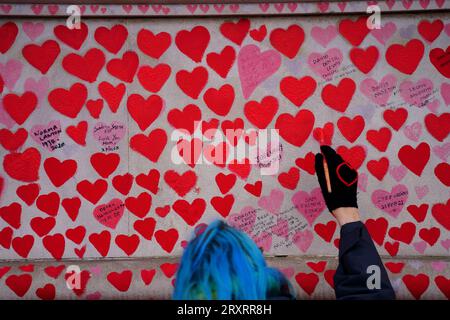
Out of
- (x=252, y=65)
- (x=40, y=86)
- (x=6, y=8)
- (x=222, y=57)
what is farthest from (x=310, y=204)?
(x=6, y=8)

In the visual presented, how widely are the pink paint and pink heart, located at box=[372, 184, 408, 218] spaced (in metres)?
0.46

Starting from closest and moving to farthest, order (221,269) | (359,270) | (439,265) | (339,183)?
(221,269) → (359,270) → (339,183) → (439,265)

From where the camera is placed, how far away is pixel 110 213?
2.13 m

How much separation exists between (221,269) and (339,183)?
70cm

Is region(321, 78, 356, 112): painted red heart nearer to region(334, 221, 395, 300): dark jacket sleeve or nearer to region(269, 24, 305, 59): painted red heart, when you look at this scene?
region(269, 24, 305, 59): painted red heart

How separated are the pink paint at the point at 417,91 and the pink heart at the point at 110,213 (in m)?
1.64

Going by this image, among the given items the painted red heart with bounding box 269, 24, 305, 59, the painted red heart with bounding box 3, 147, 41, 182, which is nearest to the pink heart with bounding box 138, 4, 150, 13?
the painted red heart with bounding box 269, 24, 305, 59

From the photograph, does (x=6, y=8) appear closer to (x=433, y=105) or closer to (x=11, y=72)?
(x=11, y=72)

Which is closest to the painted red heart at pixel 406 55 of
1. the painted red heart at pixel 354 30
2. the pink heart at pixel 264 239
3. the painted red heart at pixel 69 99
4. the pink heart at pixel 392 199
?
the painted red heart at pixel 354 30

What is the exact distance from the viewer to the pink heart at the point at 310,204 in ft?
6.95

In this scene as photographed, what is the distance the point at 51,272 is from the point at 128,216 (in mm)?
480

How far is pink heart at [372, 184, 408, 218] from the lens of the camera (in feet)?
6.93

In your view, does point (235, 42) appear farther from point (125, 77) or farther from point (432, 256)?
point (432, 256)

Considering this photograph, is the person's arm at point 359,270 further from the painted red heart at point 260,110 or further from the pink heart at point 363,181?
the painted red heart at point 260,110
